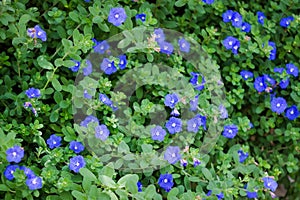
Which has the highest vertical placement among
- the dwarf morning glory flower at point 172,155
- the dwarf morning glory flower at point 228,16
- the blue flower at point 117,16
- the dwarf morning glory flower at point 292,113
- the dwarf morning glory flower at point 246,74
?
the blue flower at point 117,16

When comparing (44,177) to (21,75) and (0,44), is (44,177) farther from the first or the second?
(0,44)

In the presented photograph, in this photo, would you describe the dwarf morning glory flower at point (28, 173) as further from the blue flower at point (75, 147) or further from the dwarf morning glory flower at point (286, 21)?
the dwarf morning glory flower at point (286, 21)

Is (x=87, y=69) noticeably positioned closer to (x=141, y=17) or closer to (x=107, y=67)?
(x=107, y=67)

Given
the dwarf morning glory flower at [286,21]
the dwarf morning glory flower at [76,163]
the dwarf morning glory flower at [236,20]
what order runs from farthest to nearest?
the dwarf morning glory flower at [286,21] < the dwarf morning glory flower at [236,20] < the dwarf morning glory flower at [76,163]

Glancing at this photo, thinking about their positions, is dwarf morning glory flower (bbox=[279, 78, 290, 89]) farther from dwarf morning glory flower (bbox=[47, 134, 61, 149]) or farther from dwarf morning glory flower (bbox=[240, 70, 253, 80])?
dwarf morning glory flower (bbox=[47, 134, 61, 149])

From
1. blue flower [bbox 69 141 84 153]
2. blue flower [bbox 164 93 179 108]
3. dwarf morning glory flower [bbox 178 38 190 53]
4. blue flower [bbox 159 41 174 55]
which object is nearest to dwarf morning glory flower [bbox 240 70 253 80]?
dwarf morning glory flower [bbox 178 38 190 53]

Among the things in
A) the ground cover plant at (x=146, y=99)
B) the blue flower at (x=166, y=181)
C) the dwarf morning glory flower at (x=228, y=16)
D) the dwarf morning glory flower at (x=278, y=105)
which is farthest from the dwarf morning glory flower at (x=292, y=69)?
the blue flower at (x=166, y=181)

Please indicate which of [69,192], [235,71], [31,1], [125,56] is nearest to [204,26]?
[235,71]
